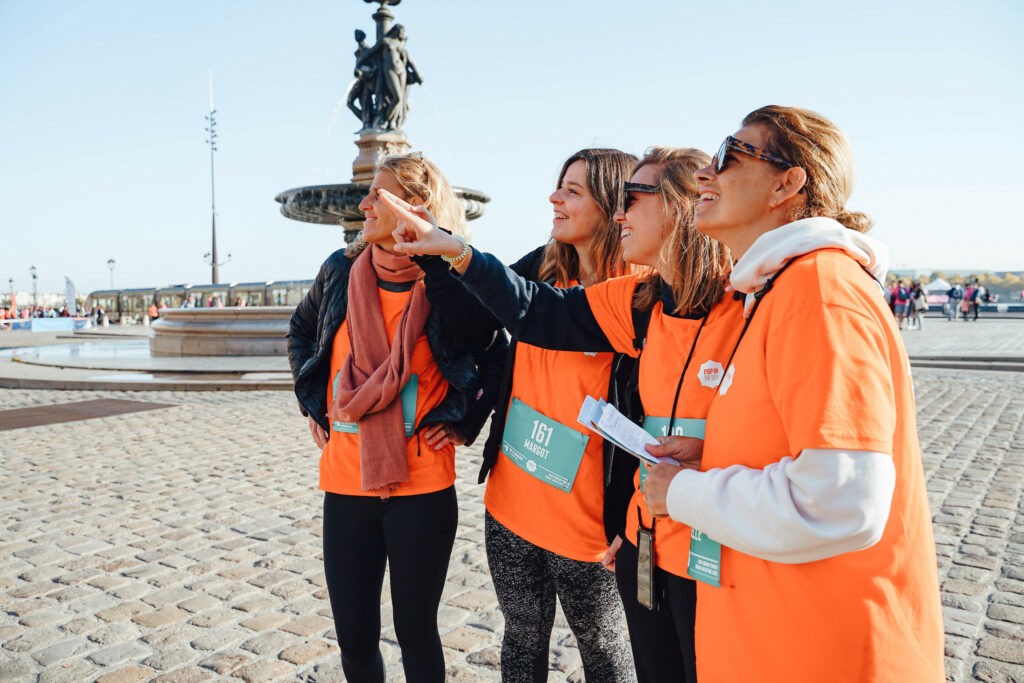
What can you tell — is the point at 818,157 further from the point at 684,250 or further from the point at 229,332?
the point at 229,332

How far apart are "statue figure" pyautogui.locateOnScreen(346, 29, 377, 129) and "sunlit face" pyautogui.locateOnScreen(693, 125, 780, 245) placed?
17505 millimetres

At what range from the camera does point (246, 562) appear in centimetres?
448

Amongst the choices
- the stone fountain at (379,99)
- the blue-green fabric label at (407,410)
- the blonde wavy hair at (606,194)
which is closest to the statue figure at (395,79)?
the stone fountain at (379,99)

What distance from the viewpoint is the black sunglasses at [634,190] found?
7.10 ft

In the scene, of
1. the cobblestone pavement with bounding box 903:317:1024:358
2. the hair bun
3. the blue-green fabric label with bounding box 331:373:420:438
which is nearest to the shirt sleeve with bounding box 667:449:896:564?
the hair bun

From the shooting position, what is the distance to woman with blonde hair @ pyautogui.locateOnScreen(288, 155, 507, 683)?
8.14 ft

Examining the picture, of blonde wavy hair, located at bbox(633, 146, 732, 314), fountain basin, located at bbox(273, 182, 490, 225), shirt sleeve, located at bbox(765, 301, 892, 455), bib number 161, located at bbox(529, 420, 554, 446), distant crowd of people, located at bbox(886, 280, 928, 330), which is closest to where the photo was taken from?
shirt sleeve, located at bbox(765, 301, 892, 455)

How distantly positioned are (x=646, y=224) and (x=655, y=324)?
0.35m

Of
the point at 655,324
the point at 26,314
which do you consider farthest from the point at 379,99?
the point at 26,314

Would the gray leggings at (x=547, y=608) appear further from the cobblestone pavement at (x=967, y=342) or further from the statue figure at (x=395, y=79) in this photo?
the cobblestone pavement at (x=967, y=342)

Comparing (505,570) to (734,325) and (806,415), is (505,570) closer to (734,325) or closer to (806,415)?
(734,325)

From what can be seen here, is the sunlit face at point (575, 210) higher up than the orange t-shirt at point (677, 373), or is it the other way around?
the sunlit face at point (575, 210)

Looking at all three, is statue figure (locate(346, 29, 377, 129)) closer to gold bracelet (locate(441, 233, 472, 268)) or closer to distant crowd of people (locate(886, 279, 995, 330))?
distant crowd of people (locate(886, 279, 995, 330))

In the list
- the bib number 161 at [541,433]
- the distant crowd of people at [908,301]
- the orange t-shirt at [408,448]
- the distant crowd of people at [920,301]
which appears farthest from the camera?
the distant crowd of people at [920,301]
